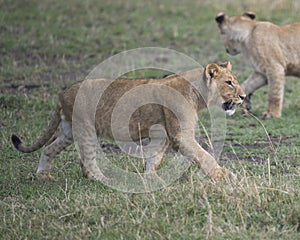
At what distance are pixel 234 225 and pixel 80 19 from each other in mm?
8965

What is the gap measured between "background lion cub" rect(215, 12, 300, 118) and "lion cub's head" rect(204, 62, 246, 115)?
2674 millimetres

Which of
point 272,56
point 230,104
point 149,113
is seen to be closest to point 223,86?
point 230,104

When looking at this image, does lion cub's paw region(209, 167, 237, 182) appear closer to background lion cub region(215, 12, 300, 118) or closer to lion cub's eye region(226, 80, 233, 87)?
lion cub's eye region(226, 80, 233, 87)

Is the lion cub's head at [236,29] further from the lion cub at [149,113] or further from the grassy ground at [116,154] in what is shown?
the lion cub at [149,113]

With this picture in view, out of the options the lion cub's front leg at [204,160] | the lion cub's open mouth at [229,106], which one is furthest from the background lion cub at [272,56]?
the lion cub's front leg at [204,160]

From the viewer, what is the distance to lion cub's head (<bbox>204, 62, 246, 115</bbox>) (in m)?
5.93

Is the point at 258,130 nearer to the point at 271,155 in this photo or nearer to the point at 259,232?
the point at 271,155

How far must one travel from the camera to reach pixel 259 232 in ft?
14.8

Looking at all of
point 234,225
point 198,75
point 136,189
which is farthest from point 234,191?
point 198,75

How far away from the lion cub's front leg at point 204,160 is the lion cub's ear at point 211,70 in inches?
21.9

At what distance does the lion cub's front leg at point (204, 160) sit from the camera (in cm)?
557

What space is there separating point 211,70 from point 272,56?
3.06 m

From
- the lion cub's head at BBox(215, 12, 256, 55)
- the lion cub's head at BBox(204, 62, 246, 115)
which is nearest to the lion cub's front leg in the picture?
the lion cub's head at BBox(204, 62, 246, 115)

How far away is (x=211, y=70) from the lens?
5898 mm
